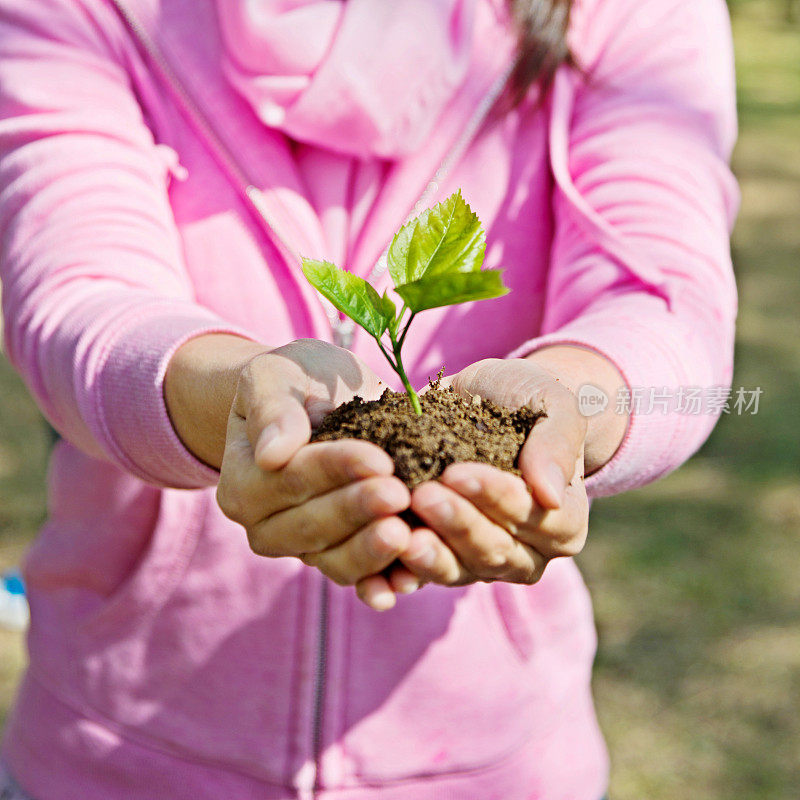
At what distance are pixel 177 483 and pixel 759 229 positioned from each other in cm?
602

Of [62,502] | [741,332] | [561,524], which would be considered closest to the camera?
[561,524]

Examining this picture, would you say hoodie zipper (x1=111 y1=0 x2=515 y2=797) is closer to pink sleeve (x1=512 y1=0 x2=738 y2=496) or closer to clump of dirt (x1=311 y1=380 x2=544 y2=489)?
pink sleeve (x1=512 y1=0 x2=738 y2=496)

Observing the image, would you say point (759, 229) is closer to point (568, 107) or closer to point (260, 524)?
point (568, 107)

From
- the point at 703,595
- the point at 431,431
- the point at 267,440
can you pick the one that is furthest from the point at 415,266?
the point at 703,595

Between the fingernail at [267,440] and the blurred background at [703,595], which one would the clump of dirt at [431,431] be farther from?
the blurred background at [703,595]

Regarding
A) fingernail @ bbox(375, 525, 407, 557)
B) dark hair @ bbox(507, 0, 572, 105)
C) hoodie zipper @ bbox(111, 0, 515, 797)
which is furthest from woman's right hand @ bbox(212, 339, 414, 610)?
dark hair @ bbox(507, 0, 572, 105)

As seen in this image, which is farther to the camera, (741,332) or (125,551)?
(741,332)

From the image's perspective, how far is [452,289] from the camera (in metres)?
1.05

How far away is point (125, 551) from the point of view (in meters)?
1.44

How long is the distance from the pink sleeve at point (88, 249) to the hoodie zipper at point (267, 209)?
58mm

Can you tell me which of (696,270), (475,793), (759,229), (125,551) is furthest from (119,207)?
(759,229)

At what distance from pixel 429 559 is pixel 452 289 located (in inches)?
11.2

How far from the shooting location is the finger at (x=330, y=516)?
0.92 meters

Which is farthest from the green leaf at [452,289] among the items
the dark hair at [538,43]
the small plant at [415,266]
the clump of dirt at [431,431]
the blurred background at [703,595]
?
the blurred background at [703,595]
